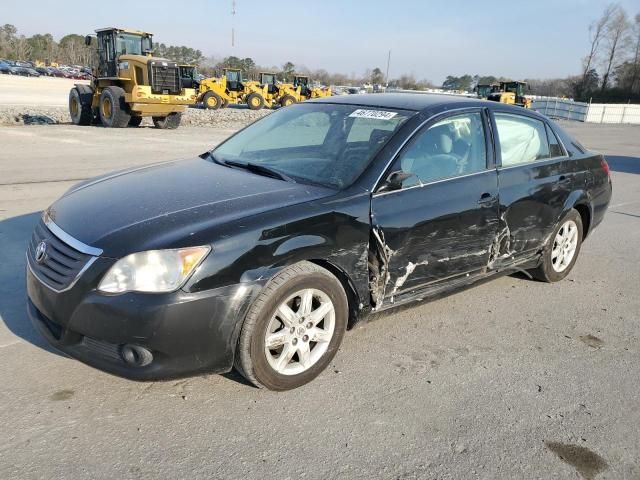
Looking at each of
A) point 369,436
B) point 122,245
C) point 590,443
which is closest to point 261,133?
point 122,245

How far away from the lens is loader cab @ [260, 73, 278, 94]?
35.6m

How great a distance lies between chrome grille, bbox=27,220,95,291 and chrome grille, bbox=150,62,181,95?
16.0m

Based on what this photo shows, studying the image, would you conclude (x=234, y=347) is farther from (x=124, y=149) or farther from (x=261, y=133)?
(x=124, y=149)

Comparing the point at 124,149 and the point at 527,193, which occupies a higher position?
the point at 527,193

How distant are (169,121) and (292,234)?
1780 cm

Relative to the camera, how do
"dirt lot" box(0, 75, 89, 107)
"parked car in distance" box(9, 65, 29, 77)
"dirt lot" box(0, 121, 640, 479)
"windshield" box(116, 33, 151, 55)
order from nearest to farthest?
"dirt lot" box(0, 121, 640, 479) < "windshield" box(116, 33, 151, 55) < "dirt lot" box(0, 75, 89, 107) < "parked car in distance" box(9, 65, 29, 77)

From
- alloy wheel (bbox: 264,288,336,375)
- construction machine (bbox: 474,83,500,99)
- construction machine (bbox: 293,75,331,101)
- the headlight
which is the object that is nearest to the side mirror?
alloy wheel (bbox: 264,288,336,375)

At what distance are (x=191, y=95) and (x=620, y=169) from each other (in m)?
13.3

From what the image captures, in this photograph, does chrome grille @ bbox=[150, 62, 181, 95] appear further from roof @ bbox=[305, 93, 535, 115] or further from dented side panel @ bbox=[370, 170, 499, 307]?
dented side panel @ bbox=[370, 170, 499, 307]

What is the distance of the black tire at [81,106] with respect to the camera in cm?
1872

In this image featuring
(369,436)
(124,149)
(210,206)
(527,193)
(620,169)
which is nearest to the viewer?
(369,436)

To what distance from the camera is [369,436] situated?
2.75m

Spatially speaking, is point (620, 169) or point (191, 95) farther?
point (191, 95)

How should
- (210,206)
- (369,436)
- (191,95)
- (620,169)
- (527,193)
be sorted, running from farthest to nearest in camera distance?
(191,95)
(620,169)
(527,193)
(210,206)
(369,436)
